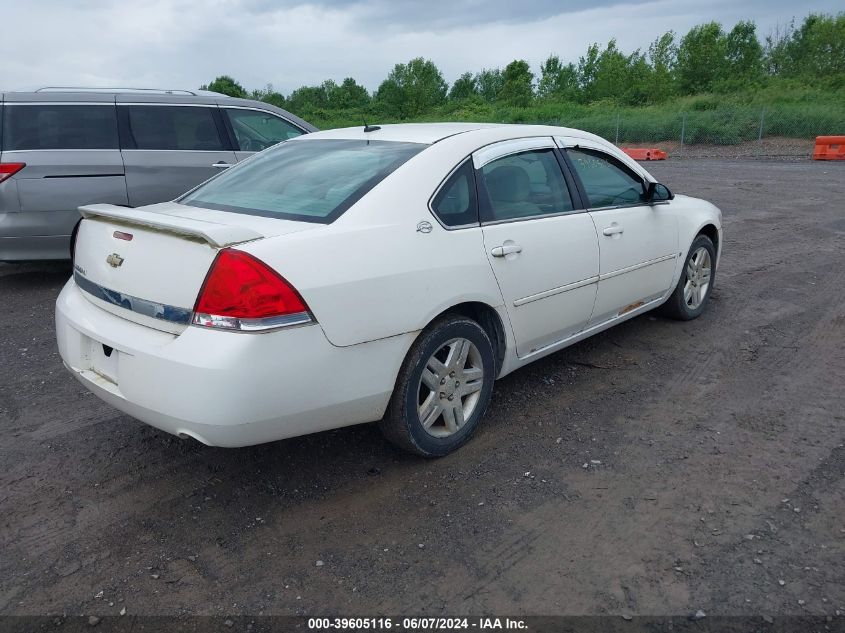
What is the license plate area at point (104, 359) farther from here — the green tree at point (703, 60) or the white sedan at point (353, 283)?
the green tree at point (703, 60)

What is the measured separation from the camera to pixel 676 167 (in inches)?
834

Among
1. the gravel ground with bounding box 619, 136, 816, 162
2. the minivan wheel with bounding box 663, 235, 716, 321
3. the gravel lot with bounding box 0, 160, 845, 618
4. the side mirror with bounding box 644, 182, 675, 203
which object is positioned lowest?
the gravel ground with bounding box 619, 136, 816, 162

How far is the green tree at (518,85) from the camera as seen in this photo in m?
57.1

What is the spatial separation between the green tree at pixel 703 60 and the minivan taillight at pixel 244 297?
48471 mm

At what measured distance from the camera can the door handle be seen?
354 cm

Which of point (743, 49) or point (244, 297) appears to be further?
point (743, 49)

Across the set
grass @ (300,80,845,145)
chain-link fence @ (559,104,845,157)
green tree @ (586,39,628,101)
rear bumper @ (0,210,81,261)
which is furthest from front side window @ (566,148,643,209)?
green tree @ (586,39,628,101)

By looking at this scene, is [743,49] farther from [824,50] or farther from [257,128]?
[257,128]

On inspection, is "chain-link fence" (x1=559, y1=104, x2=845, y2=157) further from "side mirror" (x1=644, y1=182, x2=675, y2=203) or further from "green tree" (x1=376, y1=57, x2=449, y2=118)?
"green tree" (x1=376, y1=57, x2=449, y2=118)

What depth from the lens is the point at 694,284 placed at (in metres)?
5.55

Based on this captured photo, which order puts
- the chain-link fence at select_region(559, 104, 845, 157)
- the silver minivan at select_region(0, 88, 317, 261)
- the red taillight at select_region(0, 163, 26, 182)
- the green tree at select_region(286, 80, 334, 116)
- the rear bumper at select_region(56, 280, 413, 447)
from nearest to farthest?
the rear bumper at select_region(56, 280, 413, 447) < the red taillight at select_region(0, 163, 26, 182) < the silver minivan at select_region(0, 88, 317, 261) < the chain-link fence at select_region(559, 104, 845, 157) < the green tree at select_region(286, 80, 334, 116)

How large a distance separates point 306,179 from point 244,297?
3.73 feet

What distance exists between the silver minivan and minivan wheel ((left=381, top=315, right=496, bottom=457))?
482cm

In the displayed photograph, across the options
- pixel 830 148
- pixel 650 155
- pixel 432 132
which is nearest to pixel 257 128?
pixel 432 132
